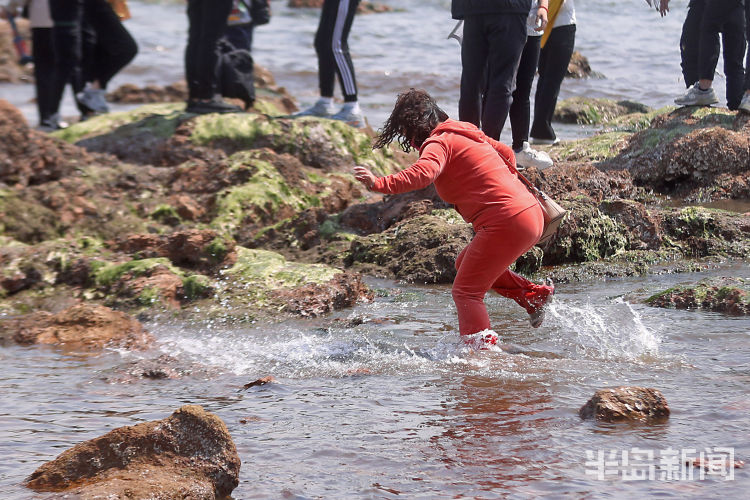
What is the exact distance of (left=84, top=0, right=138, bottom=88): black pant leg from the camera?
386 inches

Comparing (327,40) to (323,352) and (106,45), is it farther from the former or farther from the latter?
(323,352)

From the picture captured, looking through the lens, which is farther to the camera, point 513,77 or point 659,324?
point 513,77

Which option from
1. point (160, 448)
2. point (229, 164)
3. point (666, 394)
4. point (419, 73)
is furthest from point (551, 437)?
point (419, 73)

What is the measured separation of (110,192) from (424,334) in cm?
360

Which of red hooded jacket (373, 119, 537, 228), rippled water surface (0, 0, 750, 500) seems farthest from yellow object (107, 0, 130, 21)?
A: red hooded jacket (373, 119, 537, 228)

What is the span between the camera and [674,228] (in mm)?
7016

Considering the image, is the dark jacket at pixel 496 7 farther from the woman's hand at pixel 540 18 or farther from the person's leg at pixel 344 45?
the person's leg at pixel 344 45

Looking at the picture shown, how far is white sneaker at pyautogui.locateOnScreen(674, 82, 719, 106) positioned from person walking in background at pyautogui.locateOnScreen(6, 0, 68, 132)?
611 centimetres

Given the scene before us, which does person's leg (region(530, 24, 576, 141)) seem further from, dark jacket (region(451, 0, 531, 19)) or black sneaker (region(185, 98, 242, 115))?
black sneaker (region(185, 98, 242, 115))

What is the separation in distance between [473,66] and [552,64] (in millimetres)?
1441

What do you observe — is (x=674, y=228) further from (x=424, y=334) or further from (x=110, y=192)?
(x=110, y=192)

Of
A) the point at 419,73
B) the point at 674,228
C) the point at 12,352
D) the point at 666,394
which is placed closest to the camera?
the point at 666,394

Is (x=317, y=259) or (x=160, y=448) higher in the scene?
(x=160, y=448)

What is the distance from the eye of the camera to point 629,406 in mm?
3688
